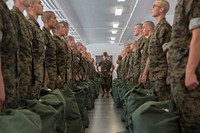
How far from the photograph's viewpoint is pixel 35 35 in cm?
331

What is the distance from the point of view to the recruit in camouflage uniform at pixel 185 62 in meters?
1.89

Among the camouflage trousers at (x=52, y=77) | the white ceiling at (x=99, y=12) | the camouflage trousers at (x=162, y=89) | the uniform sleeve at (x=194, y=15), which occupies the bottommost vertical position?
the camouflage trousers at (x=162, y=89)

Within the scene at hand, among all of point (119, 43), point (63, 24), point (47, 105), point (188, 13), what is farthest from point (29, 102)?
point (119, 43)

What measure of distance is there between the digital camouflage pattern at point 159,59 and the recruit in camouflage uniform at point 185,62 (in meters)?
1.37

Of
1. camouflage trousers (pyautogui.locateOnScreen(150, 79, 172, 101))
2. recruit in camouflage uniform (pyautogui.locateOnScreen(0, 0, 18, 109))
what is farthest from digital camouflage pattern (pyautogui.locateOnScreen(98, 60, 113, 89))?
recruit in camouflage uniform (pyautogui.locateOnScreen(0, 0, 18, 109))

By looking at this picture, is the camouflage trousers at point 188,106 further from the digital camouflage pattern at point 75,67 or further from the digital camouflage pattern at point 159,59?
the digital camouflage pattern at point 75,67

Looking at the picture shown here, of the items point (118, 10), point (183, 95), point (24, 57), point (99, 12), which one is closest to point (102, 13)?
point (99, 12)

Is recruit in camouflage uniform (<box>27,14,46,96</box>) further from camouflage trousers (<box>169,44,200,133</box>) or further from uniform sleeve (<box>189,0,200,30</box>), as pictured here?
uniform sleeve (<box>189,0,200,30</box>)

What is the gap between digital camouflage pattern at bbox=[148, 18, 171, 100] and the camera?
3.44 meters

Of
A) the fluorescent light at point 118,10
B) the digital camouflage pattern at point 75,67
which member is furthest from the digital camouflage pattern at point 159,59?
the fluorescent light at point 118,10

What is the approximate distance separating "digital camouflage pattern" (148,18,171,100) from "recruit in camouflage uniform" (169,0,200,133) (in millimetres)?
1372

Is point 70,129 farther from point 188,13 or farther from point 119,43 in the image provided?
point 119,43

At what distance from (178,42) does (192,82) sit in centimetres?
34

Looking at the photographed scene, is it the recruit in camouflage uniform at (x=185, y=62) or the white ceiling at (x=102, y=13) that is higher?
the white ceiling at (x=102, y=13)
